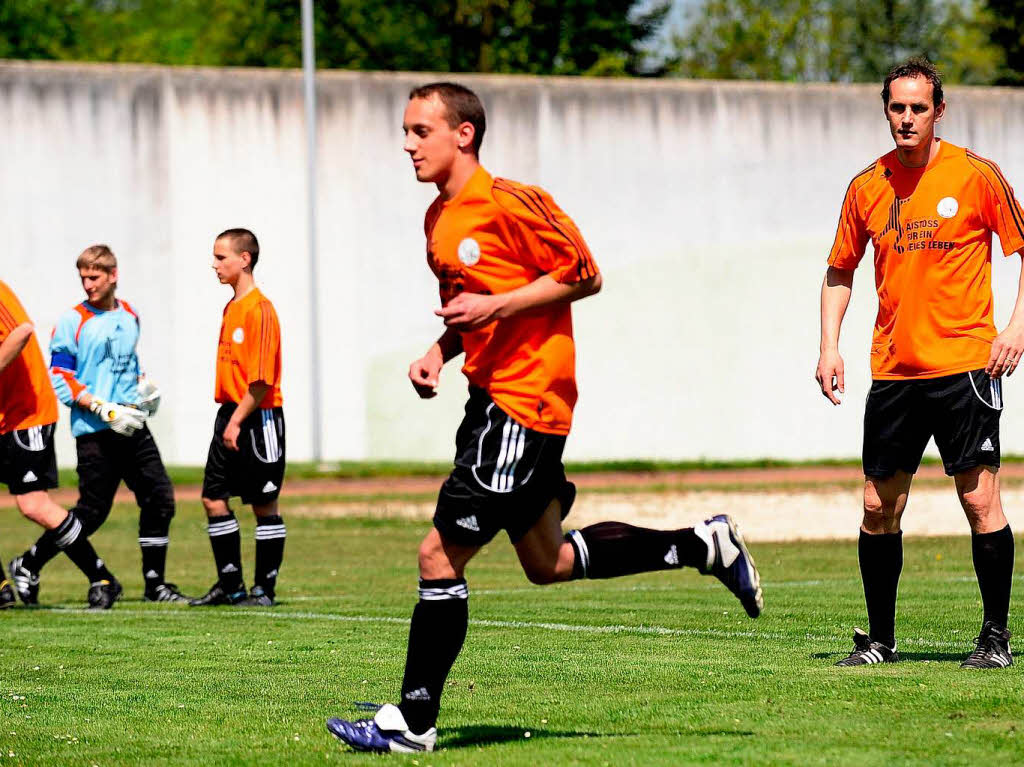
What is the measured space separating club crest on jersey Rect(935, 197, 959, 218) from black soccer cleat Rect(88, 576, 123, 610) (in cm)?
585

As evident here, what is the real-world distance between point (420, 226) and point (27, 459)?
17.2 metres

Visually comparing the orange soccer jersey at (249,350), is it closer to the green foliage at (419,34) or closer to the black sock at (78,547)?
the black sock at (78,547)

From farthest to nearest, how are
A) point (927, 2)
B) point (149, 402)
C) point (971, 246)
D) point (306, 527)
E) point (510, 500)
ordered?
1. point (927, 2)
2. point (306, 527)
3. point (149, 402)
4. point (971, 246)
5. point (510, 500)

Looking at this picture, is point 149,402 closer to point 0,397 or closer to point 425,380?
point 0,397

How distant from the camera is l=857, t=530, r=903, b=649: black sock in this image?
6832 millimetres

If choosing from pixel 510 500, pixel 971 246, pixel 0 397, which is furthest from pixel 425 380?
pixel 0 397

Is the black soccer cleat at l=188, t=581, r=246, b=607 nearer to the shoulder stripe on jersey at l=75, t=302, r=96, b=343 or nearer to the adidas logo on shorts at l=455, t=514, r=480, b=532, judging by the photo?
the shoulder stripe on jersey at l=75, t=302, r=96, b=343

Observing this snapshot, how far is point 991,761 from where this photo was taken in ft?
15.7

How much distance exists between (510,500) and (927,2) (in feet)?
200

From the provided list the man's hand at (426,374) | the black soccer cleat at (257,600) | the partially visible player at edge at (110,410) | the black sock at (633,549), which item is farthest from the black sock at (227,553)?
the man's hand at (426,374)

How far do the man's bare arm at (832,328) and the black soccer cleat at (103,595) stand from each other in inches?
203

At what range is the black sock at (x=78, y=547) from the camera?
1033cm

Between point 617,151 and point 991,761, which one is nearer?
point 991,761

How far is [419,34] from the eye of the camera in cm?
5038
